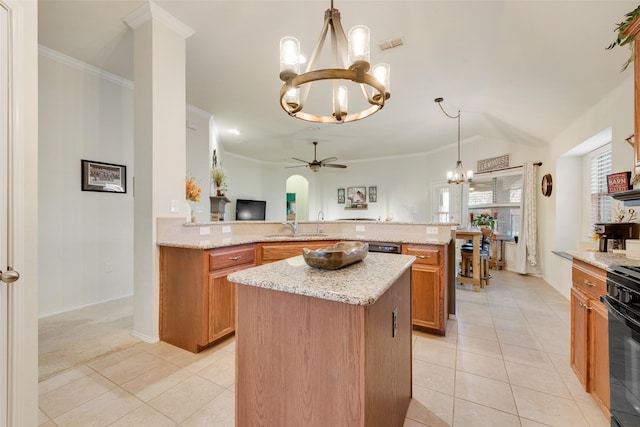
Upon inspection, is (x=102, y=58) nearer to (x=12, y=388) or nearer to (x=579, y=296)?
(x=12, y=388)

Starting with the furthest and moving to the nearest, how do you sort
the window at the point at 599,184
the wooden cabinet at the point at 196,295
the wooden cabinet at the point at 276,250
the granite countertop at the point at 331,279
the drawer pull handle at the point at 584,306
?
the window at the point at 599,184
the wooden cabinet at the point at 276,250
the wooden cabinet at the point at 196,295
the drawer pull handle at the point at 584,306
the granite countertop at the point at 331,279

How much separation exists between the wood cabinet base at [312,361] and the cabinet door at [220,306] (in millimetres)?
1115

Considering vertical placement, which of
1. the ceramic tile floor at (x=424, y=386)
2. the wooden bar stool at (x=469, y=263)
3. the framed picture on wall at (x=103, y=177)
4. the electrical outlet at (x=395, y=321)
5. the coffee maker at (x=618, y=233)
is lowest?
the ceramic tile floor at (x=424, y=386)

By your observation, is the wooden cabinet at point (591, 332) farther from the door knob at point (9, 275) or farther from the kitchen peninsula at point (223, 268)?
the door knob at point (9, 275)

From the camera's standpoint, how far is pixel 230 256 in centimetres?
235

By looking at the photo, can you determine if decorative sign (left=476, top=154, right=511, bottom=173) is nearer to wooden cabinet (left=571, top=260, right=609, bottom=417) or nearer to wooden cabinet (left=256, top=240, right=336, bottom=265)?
wooden cabinet (left=571, top=260, right=609, bottom=417)

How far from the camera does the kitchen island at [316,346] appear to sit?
91 centimetres

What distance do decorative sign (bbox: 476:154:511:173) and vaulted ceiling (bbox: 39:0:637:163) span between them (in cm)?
96

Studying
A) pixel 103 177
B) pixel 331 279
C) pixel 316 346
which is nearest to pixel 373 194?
pixel 103 177

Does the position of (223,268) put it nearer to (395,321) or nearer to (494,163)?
(395,321)

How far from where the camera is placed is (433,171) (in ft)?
22.6

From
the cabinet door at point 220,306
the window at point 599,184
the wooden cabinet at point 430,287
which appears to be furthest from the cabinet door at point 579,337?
the cabinet door at point 220,306

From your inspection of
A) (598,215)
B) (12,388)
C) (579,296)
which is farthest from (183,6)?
(598,215)

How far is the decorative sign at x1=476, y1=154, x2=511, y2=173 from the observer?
17.5 ft
